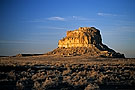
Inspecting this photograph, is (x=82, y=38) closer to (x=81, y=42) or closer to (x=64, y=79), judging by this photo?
(x=81, y=42)

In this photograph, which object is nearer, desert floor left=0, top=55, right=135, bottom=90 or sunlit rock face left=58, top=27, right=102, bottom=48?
desert floor left=0, top=55, right=135, bottom=90

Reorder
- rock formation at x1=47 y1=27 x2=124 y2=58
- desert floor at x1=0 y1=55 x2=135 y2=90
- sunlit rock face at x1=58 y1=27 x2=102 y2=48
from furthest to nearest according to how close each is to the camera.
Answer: sunlit rock face at x1=58 y1=27 x2=102 y2=48 < rock formation at x1=47 y1=27 x2=124 y2=58 < desert floor at x1=0 y1=55 x2=135 y2=90

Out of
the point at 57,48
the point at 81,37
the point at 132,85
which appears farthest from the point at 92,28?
the point at 132,85

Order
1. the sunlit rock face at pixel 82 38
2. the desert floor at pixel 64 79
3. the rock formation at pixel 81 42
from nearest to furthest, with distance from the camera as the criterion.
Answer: the desert floor at pixel 64 79, the rock formation at pixel 81 42, the sunlit rock face at pixel 82 38

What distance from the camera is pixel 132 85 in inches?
528

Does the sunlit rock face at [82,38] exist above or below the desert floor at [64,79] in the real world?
above

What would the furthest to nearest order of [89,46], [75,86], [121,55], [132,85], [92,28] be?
1. [92,28]
2. [89,46]
3. [121,55]
4. [132,85]
5. [75,86]

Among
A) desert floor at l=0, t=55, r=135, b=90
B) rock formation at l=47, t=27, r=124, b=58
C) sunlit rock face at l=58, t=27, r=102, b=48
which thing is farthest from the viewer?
sunlit rock face at l=58, t=27, r=102, b=48

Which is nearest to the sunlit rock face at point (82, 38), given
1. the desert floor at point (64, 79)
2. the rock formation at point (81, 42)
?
the rock formation at point (81, 42)

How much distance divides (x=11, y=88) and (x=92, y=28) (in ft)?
370

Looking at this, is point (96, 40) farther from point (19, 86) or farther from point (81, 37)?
point (19, 86)

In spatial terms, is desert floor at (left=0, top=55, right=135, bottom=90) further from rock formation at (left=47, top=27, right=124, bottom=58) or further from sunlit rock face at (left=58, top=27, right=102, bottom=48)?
sunlit rock face at (left=58, top=27, right=102, bottom=48)

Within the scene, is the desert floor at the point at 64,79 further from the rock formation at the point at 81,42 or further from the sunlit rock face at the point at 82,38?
→ the sunlit rock face at the point at 82,38

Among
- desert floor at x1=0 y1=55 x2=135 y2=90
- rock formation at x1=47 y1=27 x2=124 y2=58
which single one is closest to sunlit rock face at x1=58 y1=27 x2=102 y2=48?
rock formation at x1=47 y1=27 x2=124 y2=58
